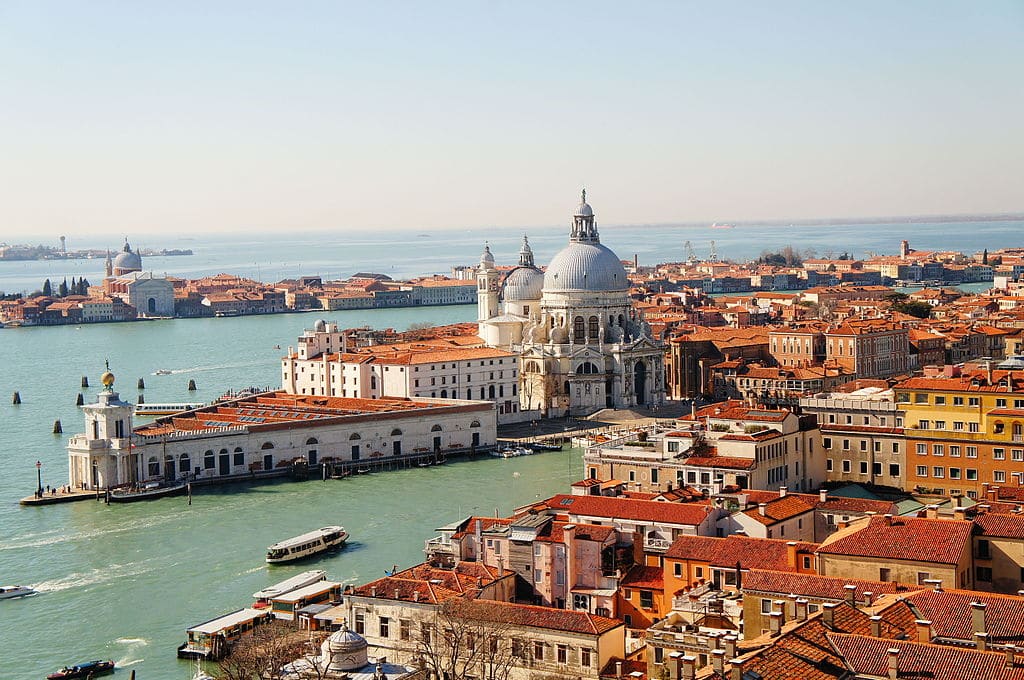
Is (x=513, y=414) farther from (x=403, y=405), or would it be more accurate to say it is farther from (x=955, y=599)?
(x=955, y=599)

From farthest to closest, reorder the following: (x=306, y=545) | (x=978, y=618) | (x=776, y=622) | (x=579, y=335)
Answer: (x=579, y=335)
(x=306, y=545)
(x=776, y=622)
(x=978, y=618)

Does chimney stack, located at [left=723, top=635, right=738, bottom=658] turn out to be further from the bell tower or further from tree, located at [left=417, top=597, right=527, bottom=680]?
the bell tower

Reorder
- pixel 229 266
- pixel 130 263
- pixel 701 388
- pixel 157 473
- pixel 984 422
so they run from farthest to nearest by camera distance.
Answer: pixel 229 266 < pixel 130 263 < pixel 701 388 < pixel 157 473 < pixel 984 422

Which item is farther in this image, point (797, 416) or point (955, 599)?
point (797, 416)

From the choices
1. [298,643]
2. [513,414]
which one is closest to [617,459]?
[298,643]

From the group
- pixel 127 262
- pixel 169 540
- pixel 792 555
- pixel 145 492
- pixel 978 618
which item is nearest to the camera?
pixel 978 618

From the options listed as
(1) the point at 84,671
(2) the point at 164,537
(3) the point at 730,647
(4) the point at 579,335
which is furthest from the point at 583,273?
(3) the point at 730,647

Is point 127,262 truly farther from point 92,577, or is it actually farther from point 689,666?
point 689,666
